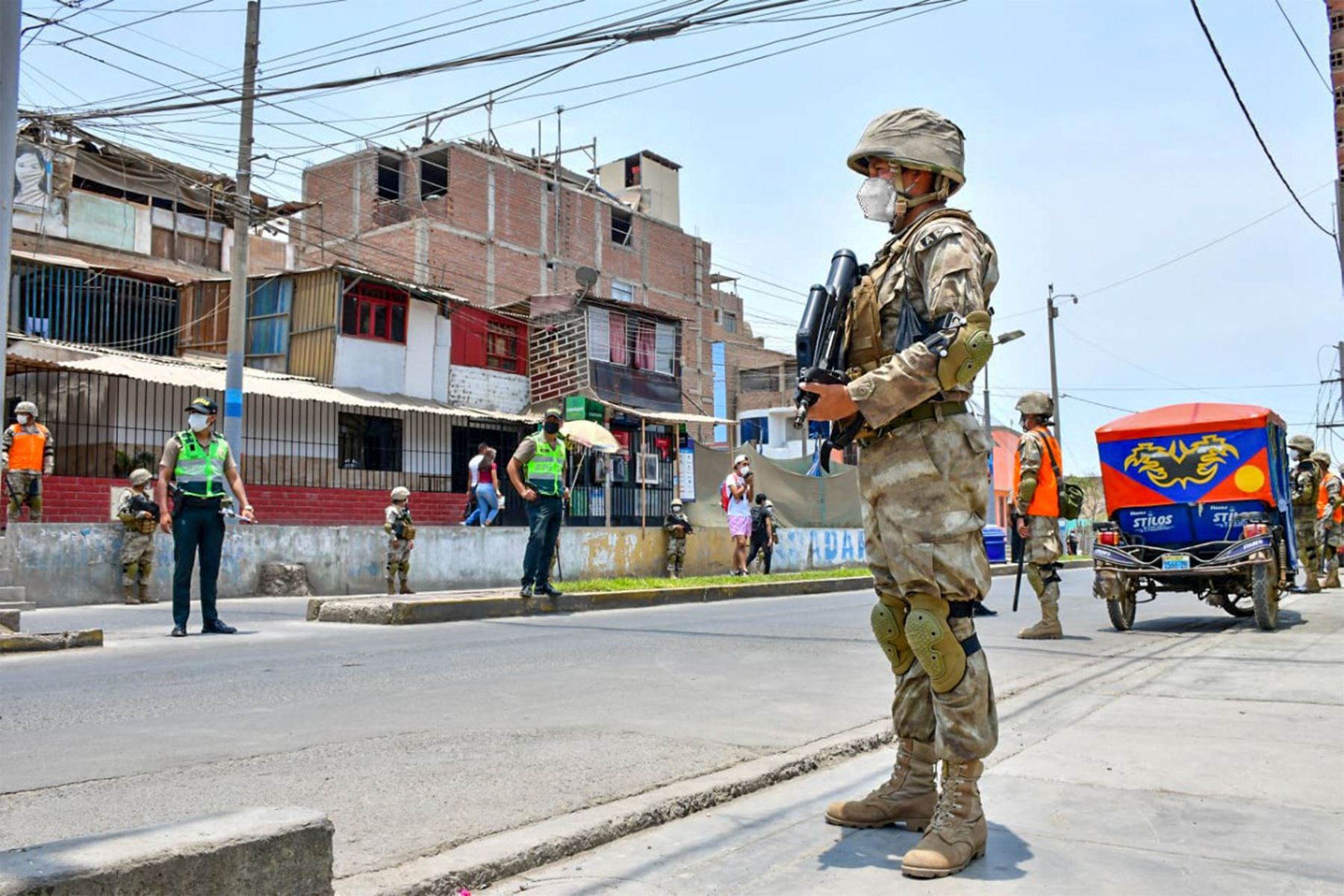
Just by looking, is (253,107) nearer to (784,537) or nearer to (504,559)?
(504,559)

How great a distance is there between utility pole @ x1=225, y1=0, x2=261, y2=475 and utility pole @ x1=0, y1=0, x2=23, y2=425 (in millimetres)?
11291

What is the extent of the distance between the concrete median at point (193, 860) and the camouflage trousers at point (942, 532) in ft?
5.22

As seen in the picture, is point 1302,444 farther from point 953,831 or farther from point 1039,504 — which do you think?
point 953,831

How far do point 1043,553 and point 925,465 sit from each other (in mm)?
6398

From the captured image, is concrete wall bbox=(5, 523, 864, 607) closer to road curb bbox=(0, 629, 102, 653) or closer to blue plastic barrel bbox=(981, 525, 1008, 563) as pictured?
road curb bbox=(0, 629, 102, 653)

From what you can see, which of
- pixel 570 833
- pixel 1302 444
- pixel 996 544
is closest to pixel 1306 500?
pixel 1302 444

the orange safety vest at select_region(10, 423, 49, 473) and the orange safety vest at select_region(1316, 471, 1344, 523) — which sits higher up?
the orange safety vest at select_region(10, 423, 49, 473)

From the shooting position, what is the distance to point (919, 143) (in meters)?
3.23

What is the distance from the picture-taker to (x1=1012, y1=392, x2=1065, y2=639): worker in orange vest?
8992 mm

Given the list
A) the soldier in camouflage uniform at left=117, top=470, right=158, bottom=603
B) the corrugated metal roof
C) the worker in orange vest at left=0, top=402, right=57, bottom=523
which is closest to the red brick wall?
the corrugated metal roof

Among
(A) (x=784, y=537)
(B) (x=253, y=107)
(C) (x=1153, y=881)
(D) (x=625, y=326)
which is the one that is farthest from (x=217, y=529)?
(D) (x=625, y=326)

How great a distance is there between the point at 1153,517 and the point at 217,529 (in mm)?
8037

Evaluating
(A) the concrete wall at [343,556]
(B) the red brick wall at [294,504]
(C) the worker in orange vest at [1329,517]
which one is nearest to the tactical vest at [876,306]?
(A) the concrete wall at [343,556]

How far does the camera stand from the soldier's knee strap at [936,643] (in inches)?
119
